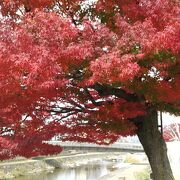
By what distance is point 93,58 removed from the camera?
840 cm

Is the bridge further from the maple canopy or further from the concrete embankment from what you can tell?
the maple canopy

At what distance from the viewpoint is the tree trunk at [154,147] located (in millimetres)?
11430

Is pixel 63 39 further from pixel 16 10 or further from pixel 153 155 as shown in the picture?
pixel 153 155

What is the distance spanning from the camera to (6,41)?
8438 millimetres

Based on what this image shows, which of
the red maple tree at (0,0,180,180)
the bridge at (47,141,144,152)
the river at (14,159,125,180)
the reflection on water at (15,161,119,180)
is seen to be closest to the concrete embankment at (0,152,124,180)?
the river at (14,159,125,180)

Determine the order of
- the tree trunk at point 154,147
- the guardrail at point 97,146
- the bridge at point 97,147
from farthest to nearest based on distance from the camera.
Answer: the bridge at point 97,147
the guardrail at point 97,146
the tree trunk at point 154,147

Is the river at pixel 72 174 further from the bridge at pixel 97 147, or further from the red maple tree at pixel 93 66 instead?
the red maple tree at pixel 93 66

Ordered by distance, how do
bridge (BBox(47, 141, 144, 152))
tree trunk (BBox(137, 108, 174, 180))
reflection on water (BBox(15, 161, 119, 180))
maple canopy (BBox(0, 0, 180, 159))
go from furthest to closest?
bridge (BBox(47, 141, 144, 152)) < reflection on water (BBox(15, 161, 119, 180)) < tree trunk (BBox(137, 108, 174, 180)) < maple canopy (BBox(0, 0, 180, 159))

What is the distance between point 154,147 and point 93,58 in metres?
4.42

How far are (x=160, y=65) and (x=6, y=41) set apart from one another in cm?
356

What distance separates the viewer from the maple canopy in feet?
25.9

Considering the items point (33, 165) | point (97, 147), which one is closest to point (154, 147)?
point (33, 165)

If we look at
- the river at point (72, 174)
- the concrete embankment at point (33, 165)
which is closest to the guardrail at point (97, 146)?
the river at point (72, 174)

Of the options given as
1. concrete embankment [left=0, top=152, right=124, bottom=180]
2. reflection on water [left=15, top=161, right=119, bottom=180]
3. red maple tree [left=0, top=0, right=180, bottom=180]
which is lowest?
reflection on water [left=15, top=161, right=119, bottom=180]
